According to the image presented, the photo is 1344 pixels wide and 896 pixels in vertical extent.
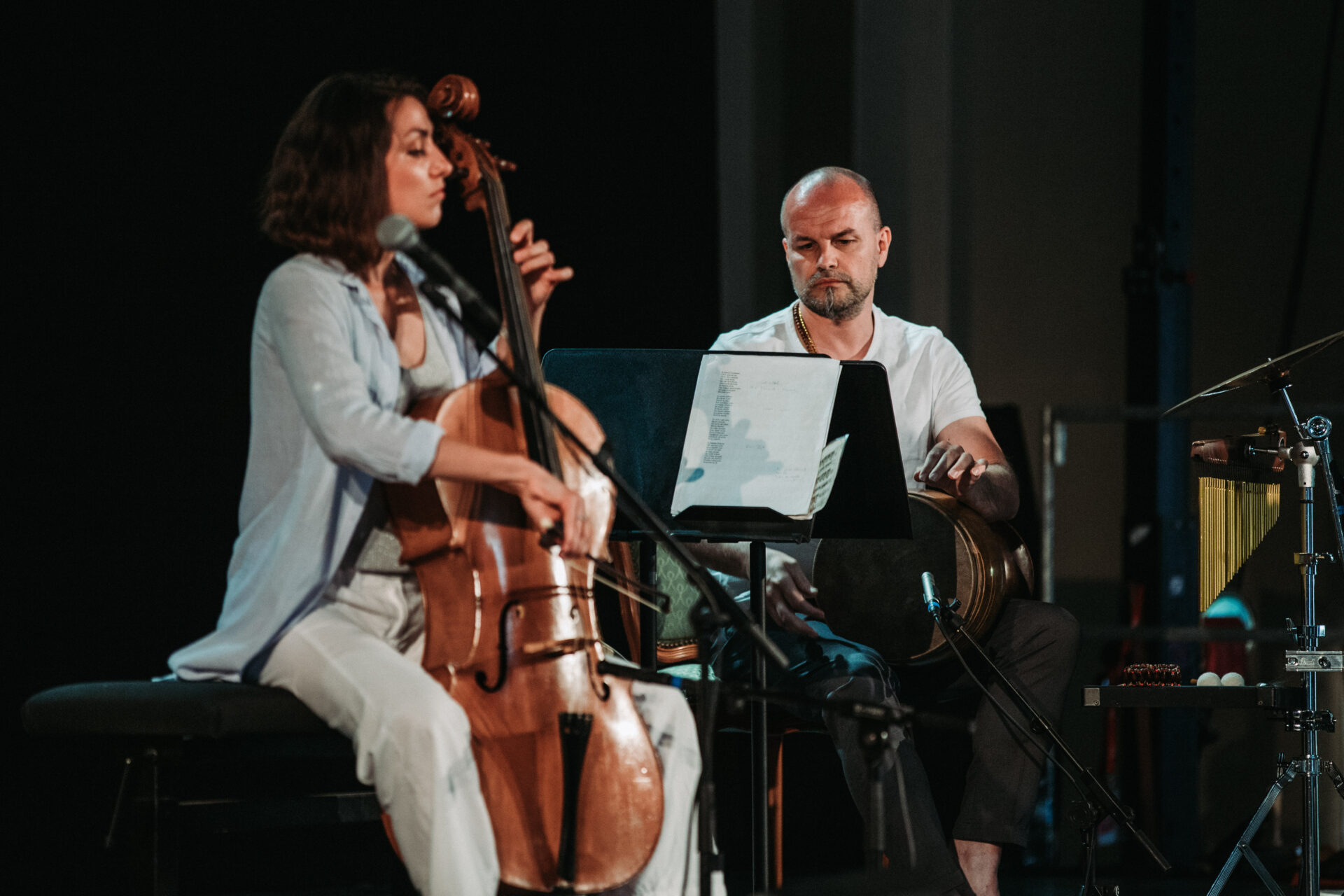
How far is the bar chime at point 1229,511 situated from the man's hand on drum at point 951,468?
0.66 metres

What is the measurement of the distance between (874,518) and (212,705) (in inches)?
45.1

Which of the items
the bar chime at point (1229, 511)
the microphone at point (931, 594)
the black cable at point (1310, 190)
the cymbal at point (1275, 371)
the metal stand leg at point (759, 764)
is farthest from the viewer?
the black cable at point (1310, 190)

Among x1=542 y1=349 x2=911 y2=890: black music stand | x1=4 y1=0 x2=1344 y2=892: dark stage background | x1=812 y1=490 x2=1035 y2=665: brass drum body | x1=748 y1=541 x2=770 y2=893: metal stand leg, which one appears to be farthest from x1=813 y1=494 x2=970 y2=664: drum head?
x1=4 y1=0 x2=1344 y2=892: dark stage background

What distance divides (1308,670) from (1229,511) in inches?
16.8

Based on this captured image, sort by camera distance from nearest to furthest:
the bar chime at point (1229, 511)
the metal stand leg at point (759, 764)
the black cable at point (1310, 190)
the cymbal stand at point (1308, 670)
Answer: the metal stand leg at point (759, 764) → the cymbal stand at point (1308, 670) → the bar chime at point (1229, 511) → the black cable at point (1310, 190)

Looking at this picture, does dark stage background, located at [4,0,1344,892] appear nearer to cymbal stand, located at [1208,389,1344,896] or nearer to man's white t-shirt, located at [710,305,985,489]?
man's white t-shirt, located at [710,305,985,489]

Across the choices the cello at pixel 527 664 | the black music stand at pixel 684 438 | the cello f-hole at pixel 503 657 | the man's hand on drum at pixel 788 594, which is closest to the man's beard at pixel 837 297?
the man's hand on drum at pixel 788 594

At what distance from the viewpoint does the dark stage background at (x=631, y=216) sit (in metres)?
3.08

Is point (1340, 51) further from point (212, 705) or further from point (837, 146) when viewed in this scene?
point (212, 705)

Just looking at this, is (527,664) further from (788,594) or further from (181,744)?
(788,594)

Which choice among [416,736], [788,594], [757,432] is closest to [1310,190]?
[788,594]

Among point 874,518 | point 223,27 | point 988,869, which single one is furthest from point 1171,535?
point 223,27

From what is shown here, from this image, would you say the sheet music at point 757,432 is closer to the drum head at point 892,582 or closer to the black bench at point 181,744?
the drum head at point 892,582

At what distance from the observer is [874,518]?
2484 millimetres
